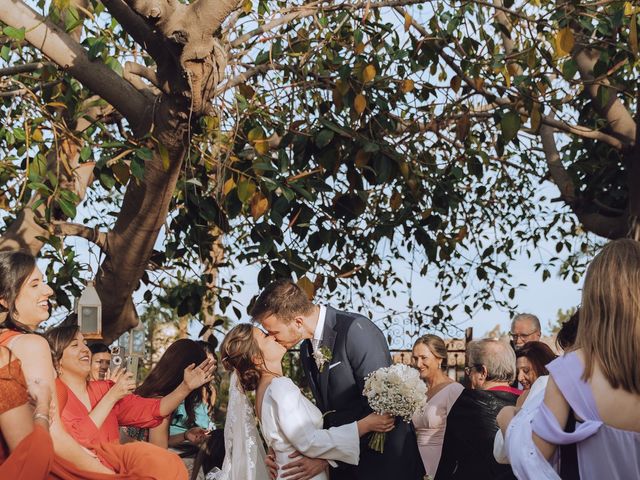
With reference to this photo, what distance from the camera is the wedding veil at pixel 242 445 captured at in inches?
202

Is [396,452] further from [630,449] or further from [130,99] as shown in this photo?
[130,99]

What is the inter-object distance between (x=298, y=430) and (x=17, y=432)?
1381 millimetres

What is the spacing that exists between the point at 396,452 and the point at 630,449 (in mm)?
1880

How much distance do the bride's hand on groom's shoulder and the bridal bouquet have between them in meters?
0.04

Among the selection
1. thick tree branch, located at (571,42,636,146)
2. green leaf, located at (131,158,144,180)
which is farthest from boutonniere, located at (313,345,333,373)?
thick tree branch, located at (571,42,636,146)

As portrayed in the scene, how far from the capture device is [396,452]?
15.3ft

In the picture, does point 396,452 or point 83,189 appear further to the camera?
point 83,189

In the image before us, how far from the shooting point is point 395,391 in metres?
4.33

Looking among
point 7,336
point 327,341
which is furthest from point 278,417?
A: point 7,336

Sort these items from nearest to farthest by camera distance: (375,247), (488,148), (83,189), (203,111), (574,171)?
1. (203,111)
2. (83,189)
3. (375,247)
4. (574,171)
5. (488,148)

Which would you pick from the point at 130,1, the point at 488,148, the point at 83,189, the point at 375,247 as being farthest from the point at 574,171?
the point at 130,1

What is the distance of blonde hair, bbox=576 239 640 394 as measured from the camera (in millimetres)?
2879

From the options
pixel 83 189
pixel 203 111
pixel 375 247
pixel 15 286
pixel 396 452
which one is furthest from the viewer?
pixel 375 247

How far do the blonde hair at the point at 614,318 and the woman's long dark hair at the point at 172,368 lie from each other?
3.65 metres
